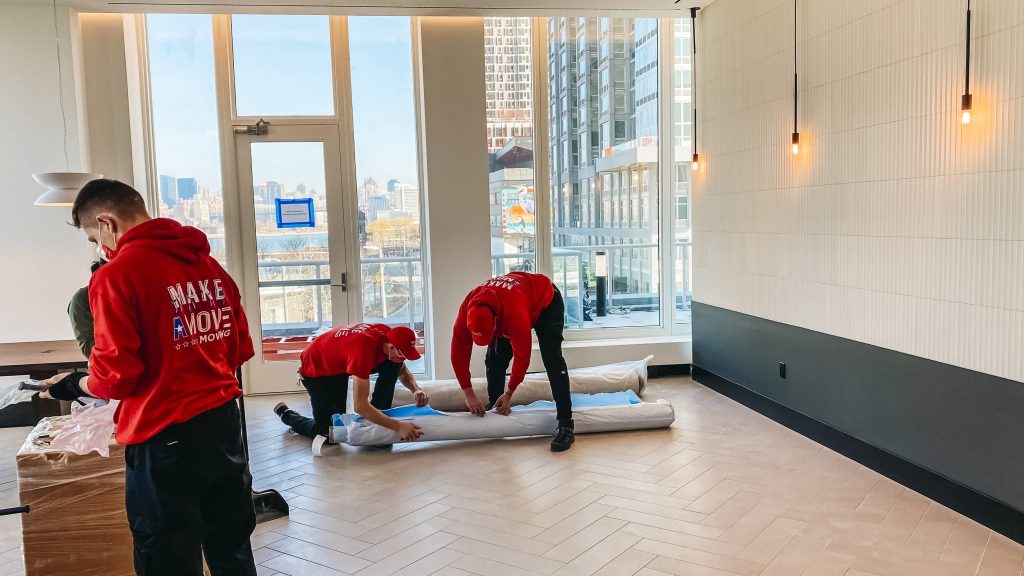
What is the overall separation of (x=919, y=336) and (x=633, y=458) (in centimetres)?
172

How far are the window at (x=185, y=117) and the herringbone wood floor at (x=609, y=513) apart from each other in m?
2.36

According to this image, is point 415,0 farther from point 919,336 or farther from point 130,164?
point 919,336

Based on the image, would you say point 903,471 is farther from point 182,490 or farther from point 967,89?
point 182,490

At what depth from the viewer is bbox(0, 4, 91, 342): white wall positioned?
535 centimetres

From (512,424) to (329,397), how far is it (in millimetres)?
1203

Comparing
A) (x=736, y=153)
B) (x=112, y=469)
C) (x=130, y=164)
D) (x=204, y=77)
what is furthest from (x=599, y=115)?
(x=112, y=469)

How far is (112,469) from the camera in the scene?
2889 mm

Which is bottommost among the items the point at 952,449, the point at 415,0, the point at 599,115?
the point at 952,449

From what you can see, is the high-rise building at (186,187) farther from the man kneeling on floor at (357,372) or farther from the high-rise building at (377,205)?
the man kneeling on floor at (357,372)

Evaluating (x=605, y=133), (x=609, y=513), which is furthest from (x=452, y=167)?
(x=609, y=513)

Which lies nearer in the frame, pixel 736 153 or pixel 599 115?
pixel 736 153

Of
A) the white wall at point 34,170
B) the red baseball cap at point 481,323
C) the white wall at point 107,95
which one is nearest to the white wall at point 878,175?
the red baseball cap at point 481,323

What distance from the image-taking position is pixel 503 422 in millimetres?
4762

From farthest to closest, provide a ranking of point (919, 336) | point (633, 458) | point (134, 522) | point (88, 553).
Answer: point (633, 458), point (919, 336), point (88, 553), point (134, 522)
